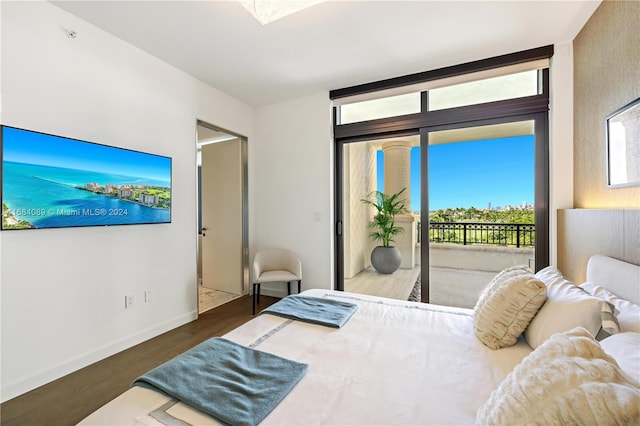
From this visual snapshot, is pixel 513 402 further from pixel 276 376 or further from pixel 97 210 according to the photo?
pixel 97 210

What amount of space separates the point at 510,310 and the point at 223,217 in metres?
3.60

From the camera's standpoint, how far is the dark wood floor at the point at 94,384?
1.61 metres

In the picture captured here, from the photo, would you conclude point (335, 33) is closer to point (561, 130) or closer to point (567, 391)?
point (561, 130)

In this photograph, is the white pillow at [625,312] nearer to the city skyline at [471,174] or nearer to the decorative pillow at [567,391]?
the decorative pillow at [567,391]

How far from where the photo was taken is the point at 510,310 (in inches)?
51.8

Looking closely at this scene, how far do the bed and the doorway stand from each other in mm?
2383

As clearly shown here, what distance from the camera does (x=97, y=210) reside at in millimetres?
2170

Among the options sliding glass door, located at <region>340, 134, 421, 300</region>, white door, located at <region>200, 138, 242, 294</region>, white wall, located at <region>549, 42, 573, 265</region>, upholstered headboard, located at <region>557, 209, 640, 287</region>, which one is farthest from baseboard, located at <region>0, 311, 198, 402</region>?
white wall, located at <region>549, 42, 573, 265</region>

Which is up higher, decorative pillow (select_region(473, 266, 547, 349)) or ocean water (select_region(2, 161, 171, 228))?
ocean water (select_region(2, 161, 171, 228))

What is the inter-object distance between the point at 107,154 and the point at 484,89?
364 cm

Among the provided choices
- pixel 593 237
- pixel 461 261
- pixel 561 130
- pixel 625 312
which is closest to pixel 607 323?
pixel 625 312

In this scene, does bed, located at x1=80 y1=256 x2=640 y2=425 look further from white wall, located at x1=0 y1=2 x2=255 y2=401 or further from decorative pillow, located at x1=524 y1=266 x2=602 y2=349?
white wall, located at x1=0 y1=2 x2=255 y2=401

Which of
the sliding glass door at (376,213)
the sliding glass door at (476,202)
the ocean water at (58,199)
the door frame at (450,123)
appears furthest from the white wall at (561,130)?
the ocean water at (58,199)

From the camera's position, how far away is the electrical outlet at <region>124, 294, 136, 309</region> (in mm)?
2416
